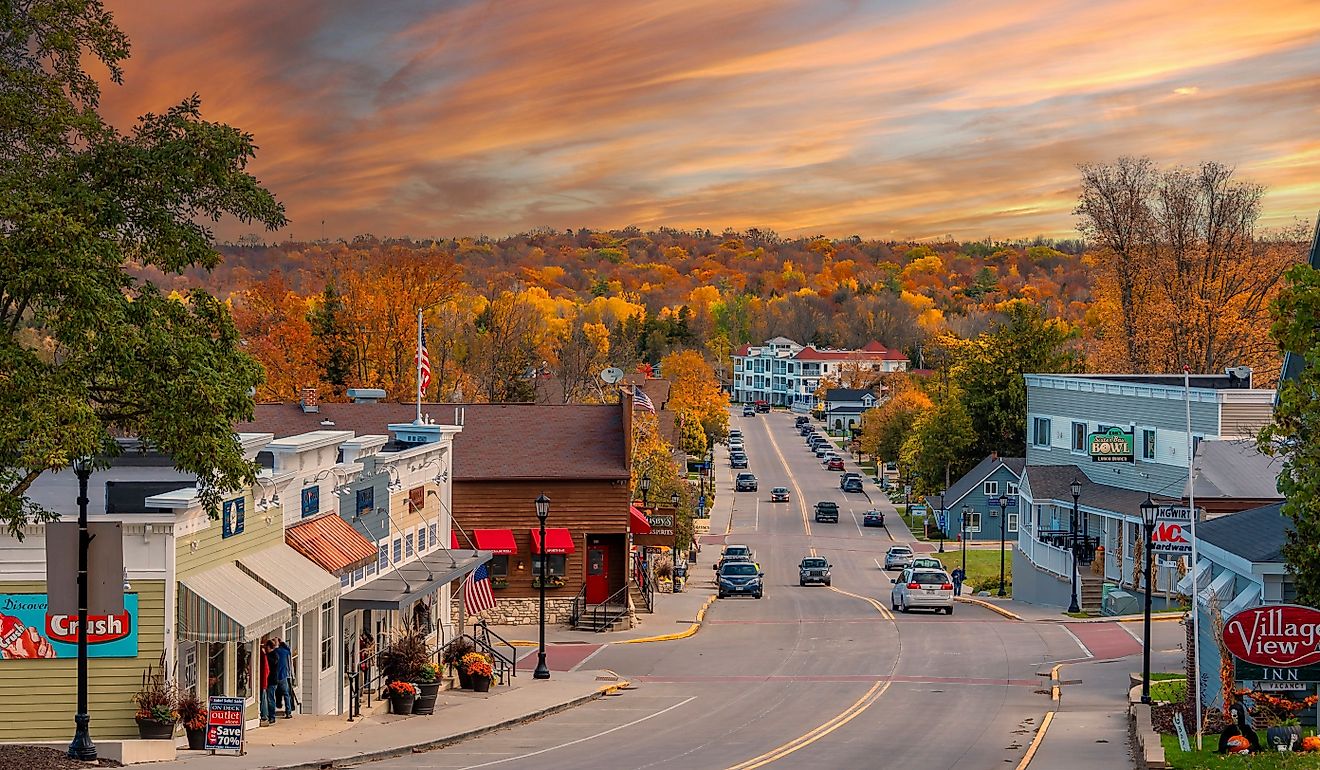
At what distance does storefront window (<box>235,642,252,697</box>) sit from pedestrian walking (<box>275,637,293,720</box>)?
561 millimetres

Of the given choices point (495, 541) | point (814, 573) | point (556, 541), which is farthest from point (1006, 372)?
point (495, 541)

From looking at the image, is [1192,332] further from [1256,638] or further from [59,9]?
[59,9]

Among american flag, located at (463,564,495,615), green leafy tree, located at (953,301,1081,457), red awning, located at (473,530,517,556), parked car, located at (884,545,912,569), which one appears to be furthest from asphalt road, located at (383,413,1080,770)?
green leafy tree, located at (953,301,1081,457)

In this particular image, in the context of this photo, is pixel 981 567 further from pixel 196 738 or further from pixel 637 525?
pixel 196 738

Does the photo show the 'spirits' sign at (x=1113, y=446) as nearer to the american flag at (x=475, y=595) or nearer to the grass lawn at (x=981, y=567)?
the grass lawn at (x=981, y=567)

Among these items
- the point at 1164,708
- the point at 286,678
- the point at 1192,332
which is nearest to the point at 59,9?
the point at 286,678

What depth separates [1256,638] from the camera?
23547mm

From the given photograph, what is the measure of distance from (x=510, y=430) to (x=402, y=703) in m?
22.3

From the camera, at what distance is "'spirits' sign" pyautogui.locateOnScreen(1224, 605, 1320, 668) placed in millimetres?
23422

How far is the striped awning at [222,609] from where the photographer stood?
25.1 m

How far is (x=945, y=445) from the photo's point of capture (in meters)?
105

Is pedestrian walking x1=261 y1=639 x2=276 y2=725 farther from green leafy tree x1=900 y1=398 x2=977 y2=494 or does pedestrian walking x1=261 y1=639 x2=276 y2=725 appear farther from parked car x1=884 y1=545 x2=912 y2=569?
green leafy tree x1=900 y1=398 x2=977 y2=494

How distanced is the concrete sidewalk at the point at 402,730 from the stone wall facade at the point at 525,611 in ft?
42.4

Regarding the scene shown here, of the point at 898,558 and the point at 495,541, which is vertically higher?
the point at 495,541
